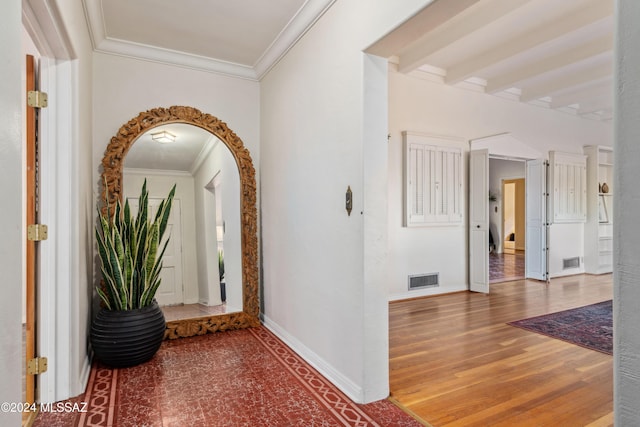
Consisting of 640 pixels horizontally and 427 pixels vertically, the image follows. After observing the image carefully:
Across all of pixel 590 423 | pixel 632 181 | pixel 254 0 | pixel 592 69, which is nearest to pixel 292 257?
pixel 254 0

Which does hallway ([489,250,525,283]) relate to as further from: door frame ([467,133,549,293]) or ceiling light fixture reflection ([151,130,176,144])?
ceiling light fixture reflection ([151,130,176,144])

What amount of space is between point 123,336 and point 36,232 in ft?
2.90

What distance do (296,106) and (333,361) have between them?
1910 millimetres

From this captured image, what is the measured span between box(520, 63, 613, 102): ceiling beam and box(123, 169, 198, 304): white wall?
496 cm

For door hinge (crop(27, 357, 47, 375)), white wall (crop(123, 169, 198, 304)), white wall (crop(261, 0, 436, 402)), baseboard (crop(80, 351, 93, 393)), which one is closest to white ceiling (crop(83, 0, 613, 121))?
white wall (crop(261, 0, 436, 402))

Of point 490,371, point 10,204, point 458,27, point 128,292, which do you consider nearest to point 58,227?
point 128,292

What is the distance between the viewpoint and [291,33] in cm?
274

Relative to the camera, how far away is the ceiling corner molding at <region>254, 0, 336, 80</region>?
2395 millimetres

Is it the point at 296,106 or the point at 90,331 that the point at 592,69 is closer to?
the point at 296,106

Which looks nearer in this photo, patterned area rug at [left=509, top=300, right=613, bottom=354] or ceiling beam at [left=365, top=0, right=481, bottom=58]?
ceiling beam at [left=365, top=0, right=481, bottom=58]

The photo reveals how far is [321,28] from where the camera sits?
2.42 metres

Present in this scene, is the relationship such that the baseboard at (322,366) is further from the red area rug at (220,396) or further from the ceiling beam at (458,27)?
the ceiling beam at (458,27)

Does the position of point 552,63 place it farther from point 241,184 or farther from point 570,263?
point 241,184

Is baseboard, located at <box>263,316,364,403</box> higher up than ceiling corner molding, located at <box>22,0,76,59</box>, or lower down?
lower down
